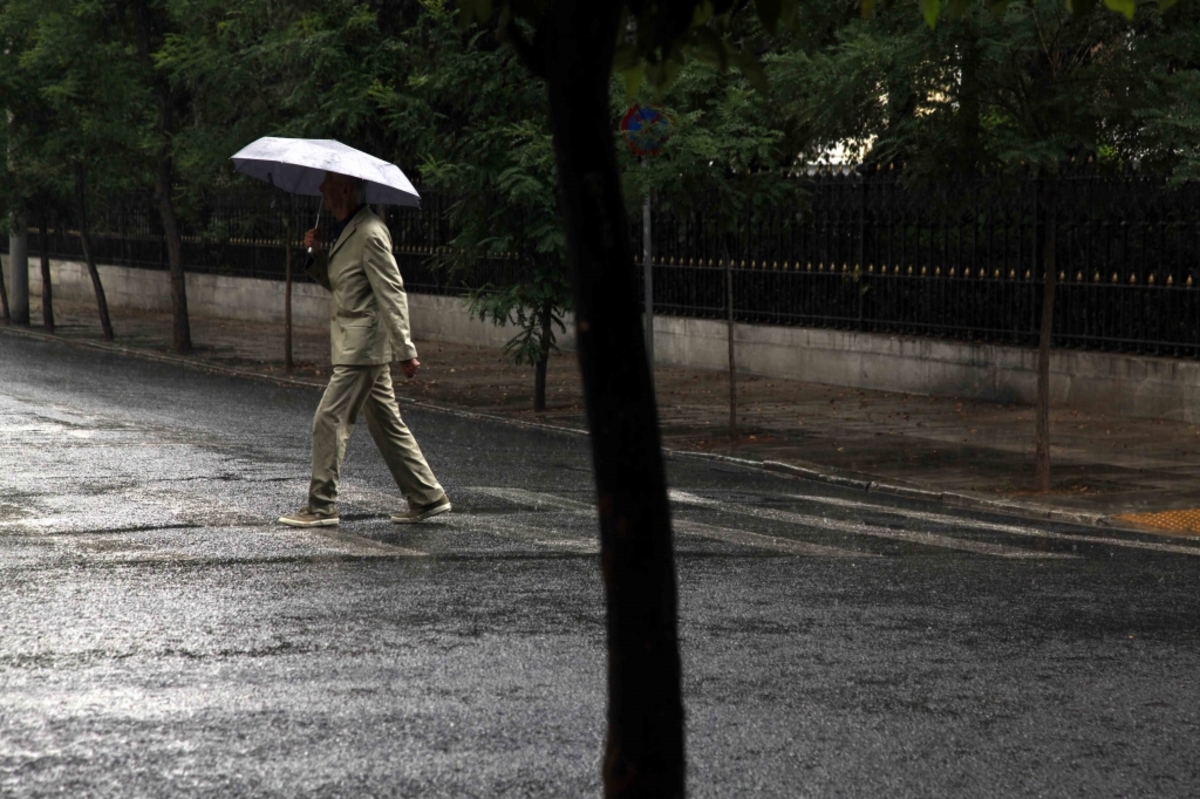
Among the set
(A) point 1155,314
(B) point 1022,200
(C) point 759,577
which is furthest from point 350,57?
(C) point 759,577

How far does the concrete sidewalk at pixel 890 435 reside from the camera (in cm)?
A: 1223

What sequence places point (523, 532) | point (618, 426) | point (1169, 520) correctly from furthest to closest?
point (1169, 520) < point (523, 532) < point (618, 426)

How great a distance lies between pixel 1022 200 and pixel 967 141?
539cm

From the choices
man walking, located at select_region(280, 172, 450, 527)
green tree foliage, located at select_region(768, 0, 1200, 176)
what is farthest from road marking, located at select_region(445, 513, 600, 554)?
green tree foliage, located at select_region(768, 0, 1200, 176)

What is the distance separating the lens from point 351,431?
10.3 metres

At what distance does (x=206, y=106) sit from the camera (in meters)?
24.1

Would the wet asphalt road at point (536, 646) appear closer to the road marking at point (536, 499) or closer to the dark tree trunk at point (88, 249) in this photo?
the road marking at point (536, 499)

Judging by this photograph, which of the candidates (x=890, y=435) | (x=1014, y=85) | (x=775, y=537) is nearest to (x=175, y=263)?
(x=890, y=435)

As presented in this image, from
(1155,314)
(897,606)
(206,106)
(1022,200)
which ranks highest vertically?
(206,106)

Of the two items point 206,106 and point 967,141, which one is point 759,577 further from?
point 206,106

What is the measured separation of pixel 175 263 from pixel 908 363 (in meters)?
11.4

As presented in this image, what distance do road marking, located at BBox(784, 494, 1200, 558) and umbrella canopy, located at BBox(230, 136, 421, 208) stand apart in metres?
3.40

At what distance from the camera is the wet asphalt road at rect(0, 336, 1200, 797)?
554 centimetres

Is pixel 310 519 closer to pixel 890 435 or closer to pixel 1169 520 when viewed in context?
pixel 1169 520
